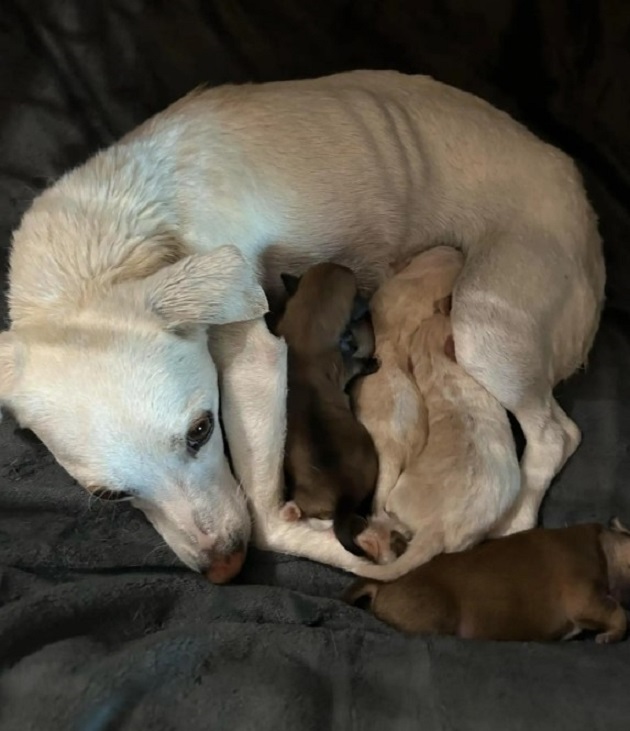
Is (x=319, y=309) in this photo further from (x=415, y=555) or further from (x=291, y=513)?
(x=415, y=555)

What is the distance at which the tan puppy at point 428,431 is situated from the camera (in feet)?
6.20

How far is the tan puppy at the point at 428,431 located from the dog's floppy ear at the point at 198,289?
480 mm

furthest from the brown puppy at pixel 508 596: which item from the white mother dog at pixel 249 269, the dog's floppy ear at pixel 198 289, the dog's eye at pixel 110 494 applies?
the dog's floppy ear at pixel 198 289

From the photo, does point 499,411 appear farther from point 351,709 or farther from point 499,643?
point 351,709

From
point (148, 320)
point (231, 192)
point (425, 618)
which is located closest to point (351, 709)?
point (425, 618)

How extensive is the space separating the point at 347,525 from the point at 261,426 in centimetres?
27

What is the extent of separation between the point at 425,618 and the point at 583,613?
1.00 ft

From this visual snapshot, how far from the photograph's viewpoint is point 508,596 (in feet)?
5.79

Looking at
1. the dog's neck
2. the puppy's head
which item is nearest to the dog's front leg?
the puppy's head

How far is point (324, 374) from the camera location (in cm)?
209

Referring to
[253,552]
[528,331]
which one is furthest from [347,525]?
[528,331]

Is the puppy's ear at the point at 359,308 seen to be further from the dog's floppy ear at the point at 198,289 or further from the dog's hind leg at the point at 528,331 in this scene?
the dog's floppy ear at the point at 198,289

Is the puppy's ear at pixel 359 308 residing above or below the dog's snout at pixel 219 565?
above

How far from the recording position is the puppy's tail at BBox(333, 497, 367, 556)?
1.88m
